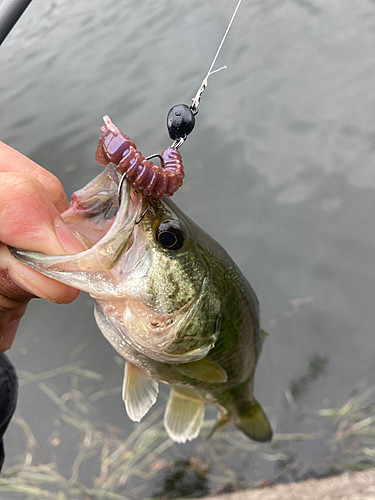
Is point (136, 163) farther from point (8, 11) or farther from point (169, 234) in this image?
point (8, 11)

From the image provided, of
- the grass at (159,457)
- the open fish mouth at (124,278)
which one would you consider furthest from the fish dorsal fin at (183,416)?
the grass at (159,457)

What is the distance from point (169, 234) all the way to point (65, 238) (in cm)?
43

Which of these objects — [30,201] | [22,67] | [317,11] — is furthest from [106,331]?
[22,67]

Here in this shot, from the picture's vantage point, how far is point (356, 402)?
3758 millimetres

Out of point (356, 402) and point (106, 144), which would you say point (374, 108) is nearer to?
point (356, 402)

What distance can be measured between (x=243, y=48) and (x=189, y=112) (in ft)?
20.4

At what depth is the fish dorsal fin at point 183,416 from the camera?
247 cm

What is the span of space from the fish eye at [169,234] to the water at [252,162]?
2.98 metres

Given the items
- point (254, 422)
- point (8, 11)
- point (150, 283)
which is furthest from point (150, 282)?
point (254, 422)

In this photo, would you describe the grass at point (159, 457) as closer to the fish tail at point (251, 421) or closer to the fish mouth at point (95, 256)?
the fish tail at point (251, 421)

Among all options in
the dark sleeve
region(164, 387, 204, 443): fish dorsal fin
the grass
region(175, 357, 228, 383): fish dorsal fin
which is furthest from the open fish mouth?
the grass

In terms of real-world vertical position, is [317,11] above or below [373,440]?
above

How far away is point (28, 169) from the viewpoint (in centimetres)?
161

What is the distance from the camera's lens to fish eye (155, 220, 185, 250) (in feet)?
5.17
